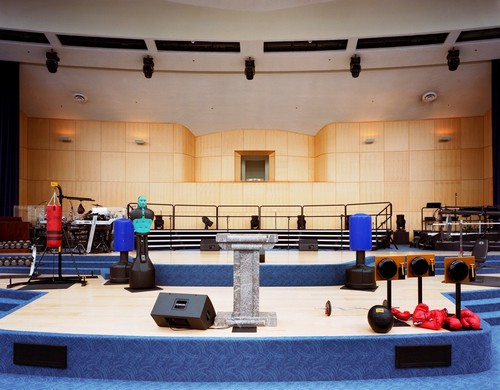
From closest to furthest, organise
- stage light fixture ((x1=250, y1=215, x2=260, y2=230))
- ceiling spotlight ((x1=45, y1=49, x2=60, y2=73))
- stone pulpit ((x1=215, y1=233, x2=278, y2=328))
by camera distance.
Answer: stone pulpit ((x1=215, y1=233, x2=278, y2=328)) → ceiling spotlight ((x1=45, y1=49, x2=60, y2=73)) → stage light fixture ((x1=250, y1=215, x2=260, y2=230))

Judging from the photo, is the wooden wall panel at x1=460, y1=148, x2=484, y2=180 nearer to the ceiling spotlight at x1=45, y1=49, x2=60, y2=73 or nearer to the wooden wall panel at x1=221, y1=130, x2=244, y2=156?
the wooden wall panel at x1=221, y1=130, x2=244, y2=156

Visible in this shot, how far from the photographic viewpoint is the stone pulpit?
3.26m

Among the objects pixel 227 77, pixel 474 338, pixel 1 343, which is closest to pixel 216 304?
pixel 1 343

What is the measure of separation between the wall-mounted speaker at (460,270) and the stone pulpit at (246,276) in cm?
142

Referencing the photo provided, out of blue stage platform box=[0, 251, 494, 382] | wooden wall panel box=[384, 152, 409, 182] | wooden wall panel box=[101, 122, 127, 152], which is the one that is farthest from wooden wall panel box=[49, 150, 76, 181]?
blue stage platform box=[0, 251, 494, 382]

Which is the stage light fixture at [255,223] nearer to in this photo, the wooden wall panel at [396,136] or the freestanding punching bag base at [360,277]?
the wooden wall panel at [396,136]

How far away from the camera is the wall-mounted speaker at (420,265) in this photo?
3391mm

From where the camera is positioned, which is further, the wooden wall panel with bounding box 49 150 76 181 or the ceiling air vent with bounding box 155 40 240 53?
the wooden wall panel with bounding box 49 150 76 181

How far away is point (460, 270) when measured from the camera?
3.15 metres

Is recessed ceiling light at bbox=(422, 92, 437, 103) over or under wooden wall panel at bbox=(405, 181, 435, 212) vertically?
over

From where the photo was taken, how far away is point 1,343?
2998mm

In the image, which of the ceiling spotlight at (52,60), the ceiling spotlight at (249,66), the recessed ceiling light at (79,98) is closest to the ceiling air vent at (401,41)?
the ceiling spotlight at (249,66)

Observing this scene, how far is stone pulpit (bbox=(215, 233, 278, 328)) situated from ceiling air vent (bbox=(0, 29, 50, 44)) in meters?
8.53

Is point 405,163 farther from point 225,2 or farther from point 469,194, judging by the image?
point 225,2
